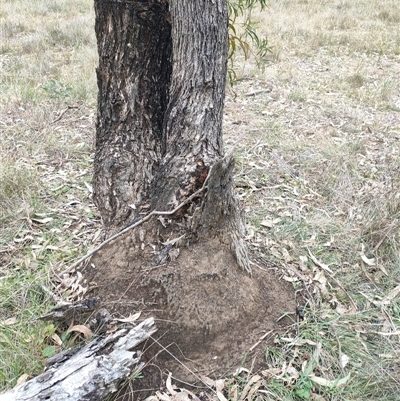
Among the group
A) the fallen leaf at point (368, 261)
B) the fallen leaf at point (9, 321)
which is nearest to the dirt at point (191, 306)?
the fallen leaf at point (9, 321)

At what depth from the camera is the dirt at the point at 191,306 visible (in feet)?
5.81

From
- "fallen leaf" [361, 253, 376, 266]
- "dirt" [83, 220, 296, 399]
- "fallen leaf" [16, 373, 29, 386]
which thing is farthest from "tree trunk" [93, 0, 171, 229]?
"fallen leaf" [361, 253, 376, 266]

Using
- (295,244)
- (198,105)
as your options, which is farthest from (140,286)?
(295,244)

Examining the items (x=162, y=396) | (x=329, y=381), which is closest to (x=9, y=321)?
(x=162, y=396)

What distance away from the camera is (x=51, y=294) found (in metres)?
2.04

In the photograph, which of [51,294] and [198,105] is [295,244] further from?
[51,294]

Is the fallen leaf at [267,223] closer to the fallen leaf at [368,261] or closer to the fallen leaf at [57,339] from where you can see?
the fallen leaf at [368,261]

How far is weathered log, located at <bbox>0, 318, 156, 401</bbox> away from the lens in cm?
144

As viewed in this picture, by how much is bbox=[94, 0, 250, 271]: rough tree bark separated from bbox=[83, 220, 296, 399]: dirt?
128 millimetres

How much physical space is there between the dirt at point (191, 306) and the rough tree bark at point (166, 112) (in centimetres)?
13

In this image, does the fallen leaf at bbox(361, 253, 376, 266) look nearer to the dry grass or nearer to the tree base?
the dry grass

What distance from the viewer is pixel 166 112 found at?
1867 mm

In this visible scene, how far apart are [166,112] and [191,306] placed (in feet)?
2.68

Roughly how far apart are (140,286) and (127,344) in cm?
29
